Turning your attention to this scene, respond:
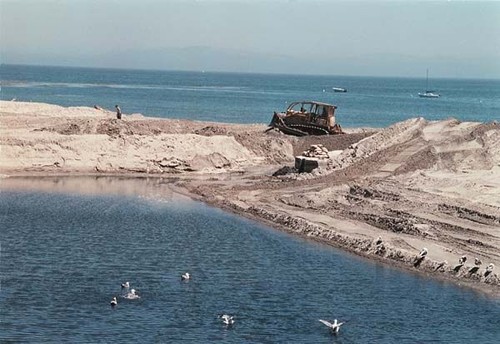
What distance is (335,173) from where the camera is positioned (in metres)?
40.9

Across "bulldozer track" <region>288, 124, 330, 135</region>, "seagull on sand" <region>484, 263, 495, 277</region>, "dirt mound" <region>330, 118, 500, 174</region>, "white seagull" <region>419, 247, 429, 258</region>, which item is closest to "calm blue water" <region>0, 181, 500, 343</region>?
"white seagull" <region>419, 247, 429, 258</region>

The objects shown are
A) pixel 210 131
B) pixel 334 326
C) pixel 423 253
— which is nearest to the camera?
pixel 334 326

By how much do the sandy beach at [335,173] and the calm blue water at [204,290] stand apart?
1.85 metres

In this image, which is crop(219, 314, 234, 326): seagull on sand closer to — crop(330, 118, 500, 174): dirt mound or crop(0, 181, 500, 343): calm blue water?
crop(0, 181, 500, 343): calm blue water

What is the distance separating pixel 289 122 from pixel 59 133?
48.7 ft

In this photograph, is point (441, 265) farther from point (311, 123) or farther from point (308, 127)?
point (311, 123)

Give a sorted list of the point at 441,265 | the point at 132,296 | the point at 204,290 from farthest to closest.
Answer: the point at 441,265, the point at 204,290, the point at 132,296

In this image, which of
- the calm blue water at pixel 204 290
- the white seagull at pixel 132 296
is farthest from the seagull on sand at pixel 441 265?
the white seagull at pixel 132 296

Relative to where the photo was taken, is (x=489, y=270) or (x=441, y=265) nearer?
(x=489, y=270)

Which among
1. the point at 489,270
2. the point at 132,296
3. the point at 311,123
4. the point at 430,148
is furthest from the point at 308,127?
the point at 132,296

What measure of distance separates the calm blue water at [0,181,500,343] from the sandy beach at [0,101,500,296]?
1.85 m

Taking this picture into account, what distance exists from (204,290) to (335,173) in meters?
19.3

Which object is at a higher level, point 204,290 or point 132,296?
point 132,296

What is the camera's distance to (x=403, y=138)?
153 feet
